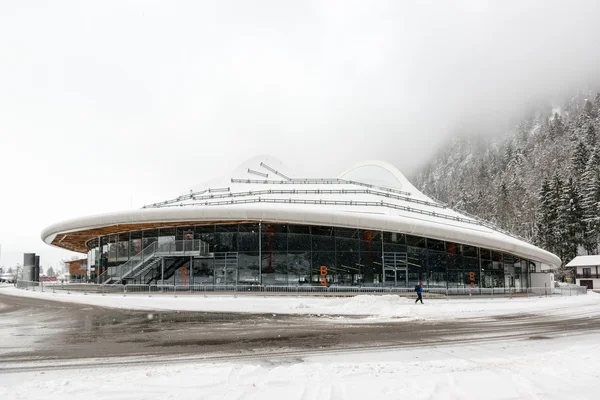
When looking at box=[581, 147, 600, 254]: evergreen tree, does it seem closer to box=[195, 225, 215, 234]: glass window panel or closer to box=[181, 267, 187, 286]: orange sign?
box=[195, 225, 215, 234]: glass window panel

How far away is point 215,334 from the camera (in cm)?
1389

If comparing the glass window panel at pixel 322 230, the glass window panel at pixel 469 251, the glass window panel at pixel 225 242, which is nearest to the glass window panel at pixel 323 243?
the glass window panel at pixel 322 230

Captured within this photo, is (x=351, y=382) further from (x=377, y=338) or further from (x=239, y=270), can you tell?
(x=239, y=270)

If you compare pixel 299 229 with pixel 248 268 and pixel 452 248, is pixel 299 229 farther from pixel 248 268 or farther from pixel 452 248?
pixel 452 248

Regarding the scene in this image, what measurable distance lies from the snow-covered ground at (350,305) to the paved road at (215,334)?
84.2 inches

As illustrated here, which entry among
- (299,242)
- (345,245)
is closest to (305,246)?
(299,242)

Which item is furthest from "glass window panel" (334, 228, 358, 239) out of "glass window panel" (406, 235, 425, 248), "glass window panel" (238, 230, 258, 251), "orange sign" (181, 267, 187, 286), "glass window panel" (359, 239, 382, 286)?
"orange sign" (181, 267, 187, 286)

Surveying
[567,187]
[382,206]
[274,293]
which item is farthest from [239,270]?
[567,187]

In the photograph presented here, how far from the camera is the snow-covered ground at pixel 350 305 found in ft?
69.3

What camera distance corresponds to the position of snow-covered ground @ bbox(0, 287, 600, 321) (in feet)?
69.3

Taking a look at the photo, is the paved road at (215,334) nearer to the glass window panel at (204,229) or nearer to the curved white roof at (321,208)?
the curved white roof at (321,208)

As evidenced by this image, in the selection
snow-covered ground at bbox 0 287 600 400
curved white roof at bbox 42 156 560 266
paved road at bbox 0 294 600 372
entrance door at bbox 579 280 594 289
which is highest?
curved white roof at bbox 42 156 560 266

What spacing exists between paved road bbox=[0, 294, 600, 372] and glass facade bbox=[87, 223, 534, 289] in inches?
522

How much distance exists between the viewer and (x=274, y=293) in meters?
28.8
